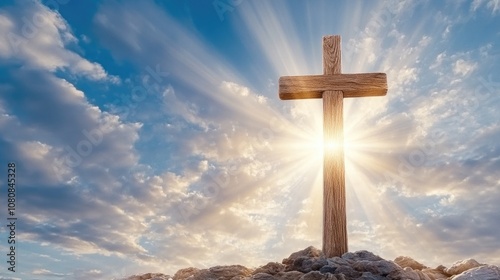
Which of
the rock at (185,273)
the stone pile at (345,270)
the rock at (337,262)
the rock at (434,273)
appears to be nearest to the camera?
the stone pile at (345,270)

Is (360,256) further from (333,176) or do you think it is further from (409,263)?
(333,176)

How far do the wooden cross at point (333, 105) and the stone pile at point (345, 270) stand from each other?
68 centimetres

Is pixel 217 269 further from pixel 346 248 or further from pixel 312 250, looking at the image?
pixel 346 248

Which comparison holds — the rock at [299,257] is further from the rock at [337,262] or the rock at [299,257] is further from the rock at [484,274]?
the rock at [484,274]

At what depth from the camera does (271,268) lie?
880 centimetres

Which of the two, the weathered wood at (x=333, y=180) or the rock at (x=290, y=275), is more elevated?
the weathered wood at (x=333, y=180)

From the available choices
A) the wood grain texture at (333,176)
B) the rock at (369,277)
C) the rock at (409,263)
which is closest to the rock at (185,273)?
the wood grain texture at (333,176)

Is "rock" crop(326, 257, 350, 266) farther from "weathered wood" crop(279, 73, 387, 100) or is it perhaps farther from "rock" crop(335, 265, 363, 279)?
"weathered wood" crop(279, 73, 387, 100)

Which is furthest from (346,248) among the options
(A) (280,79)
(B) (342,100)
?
(A) (280,79)

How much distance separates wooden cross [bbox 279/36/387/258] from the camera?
9.99 meters

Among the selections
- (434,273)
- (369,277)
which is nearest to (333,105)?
(434,273)

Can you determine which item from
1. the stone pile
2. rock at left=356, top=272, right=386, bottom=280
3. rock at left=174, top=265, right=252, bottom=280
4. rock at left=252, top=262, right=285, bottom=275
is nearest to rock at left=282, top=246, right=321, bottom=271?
the stone pile

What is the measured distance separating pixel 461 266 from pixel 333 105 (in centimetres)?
396

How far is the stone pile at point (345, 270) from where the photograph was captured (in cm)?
806
